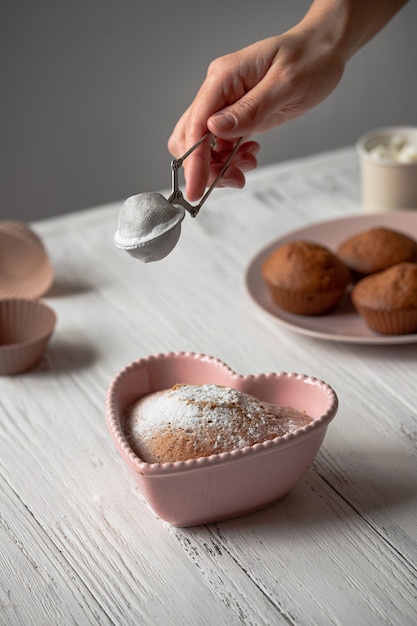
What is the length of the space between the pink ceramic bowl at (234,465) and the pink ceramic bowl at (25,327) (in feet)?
0.75

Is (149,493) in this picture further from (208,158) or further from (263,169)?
(263,169)

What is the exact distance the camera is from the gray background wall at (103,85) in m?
2.39

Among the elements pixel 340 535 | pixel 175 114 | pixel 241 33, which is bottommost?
pixel 175 114

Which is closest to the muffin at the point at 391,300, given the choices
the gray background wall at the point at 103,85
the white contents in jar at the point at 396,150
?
the white contents in jar at the point at 396,150

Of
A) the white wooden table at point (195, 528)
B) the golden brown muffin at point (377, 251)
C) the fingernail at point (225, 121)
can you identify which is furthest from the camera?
the golden brown muffin at point (377, 251)

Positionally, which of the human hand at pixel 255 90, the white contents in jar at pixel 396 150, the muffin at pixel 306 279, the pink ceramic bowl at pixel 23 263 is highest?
the human hand at pixel 255 90

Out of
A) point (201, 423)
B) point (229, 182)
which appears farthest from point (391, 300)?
point (201, 423)

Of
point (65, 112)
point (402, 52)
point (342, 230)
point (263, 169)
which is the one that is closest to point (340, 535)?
point (342, 230)

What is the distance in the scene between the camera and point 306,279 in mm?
1140

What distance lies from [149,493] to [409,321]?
17.7 inches

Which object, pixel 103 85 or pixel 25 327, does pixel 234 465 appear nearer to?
pixel 25 327

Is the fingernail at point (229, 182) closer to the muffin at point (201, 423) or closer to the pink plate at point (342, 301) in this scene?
the pink plate at point (342, 301)

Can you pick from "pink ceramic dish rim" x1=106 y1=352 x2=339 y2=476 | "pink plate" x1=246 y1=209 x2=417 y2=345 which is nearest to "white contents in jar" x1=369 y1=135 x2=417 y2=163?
"pink plate" x1=246 y1=209 x2=417 y2=345

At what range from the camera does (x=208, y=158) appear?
3.28 ft
